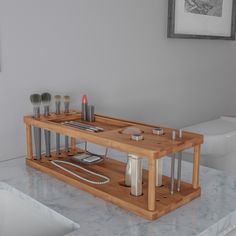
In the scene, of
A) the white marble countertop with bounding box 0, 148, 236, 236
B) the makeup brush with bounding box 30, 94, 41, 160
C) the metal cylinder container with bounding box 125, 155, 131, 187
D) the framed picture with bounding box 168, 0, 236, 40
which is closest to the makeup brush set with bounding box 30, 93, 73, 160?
the makeup brush with bounding box 30, 94, 41, 160

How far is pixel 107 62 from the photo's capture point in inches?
49.7

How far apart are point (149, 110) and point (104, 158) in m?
0.49

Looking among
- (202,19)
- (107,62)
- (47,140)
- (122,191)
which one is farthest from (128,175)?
(202,19)

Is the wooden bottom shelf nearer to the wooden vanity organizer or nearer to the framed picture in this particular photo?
the wooden vanity organizer

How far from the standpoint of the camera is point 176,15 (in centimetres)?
147

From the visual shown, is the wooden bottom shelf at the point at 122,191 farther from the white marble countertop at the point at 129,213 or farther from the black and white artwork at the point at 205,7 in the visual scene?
the black and white artwork at the point at 205,7

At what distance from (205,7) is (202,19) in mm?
63

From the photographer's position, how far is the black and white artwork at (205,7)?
4.99ft

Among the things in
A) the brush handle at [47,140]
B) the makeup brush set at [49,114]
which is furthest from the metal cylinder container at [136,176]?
the brush handle at [47,140]

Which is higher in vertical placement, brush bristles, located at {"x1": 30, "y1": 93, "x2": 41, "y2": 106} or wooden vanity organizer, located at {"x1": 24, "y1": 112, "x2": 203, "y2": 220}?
brush bristles, located at {"x1": 30, "y1": 93, "x2": 41, "y2": 106}

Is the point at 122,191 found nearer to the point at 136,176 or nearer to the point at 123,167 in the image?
the point at 136,176

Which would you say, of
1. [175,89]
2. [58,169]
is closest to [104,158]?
[58,169]

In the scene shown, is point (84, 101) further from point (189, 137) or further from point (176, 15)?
point (176, 15)

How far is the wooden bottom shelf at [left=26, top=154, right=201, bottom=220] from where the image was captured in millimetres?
716
